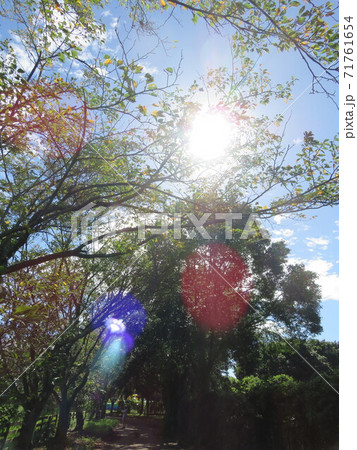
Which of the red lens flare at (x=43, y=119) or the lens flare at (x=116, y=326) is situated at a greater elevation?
the red lens flare at (x=43, y=119)

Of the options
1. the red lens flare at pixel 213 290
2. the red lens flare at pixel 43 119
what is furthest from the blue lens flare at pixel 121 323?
the red lens flare at pixel 43 119

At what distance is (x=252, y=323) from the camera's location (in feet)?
55.3

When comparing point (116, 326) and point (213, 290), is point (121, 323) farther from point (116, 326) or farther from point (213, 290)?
point (213, 290)

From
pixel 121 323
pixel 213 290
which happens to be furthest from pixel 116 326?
pixel 213 290

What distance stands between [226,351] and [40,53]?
17.0 metres

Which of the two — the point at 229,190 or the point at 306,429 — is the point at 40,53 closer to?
the point at 229,190

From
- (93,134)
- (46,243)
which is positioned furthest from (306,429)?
(46,243)

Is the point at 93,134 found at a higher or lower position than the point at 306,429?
higher

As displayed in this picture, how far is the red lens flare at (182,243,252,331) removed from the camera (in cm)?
1633

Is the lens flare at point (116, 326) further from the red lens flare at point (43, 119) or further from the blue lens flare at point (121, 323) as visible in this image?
the red lens flare at point (43, 119)

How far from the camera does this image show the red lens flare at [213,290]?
16331 mm

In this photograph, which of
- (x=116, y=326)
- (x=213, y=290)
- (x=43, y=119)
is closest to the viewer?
(x=43, y=119)

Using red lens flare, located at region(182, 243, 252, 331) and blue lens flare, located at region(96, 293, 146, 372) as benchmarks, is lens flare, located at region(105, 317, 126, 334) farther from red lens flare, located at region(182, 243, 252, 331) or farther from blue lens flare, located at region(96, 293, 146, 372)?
red lens flare, located at region(182, 243, 252, 331)

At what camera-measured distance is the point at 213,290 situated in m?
16.6
